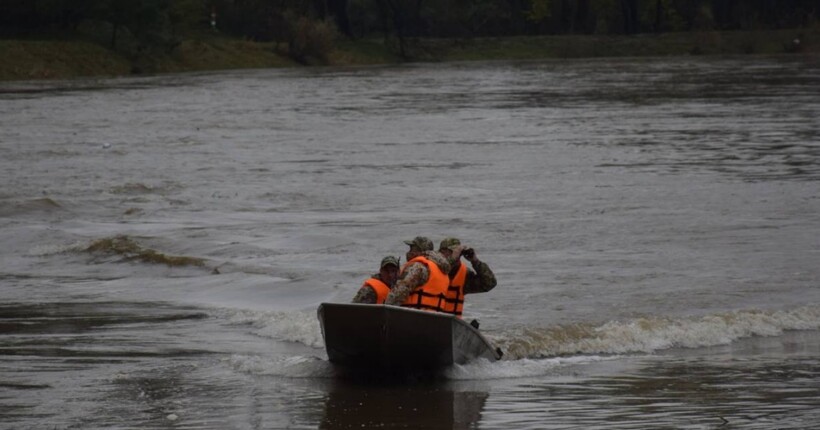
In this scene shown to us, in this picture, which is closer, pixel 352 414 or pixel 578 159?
pixel 352 414

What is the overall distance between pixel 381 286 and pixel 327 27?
3205 inches

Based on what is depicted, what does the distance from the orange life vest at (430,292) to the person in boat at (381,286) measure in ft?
0.82

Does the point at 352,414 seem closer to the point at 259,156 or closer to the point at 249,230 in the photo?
the point at 249,230

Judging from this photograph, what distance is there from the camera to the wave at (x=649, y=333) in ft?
49.0

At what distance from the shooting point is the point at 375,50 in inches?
3922

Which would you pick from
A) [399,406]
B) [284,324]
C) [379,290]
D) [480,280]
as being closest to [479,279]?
[480,280]

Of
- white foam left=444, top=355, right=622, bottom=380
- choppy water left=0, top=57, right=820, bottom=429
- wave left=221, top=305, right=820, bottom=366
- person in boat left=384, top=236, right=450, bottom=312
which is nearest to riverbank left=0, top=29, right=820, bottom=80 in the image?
choppy water left=0, top=57, right=820, bottom=429

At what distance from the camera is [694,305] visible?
1750cm

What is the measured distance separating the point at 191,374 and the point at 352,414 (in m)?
2.19

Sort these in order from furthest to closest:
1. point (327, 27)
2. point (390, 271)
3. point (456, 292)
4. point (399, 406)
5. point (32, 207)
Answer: point (327, 27), point (32, 207), point (456, 292), point (390, 271), point (399, 406)

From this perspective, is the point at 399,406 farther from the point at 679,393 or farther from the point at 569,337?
the point at 569,337

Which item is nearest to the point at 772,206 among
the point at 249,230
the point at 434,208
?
the point at 434,208

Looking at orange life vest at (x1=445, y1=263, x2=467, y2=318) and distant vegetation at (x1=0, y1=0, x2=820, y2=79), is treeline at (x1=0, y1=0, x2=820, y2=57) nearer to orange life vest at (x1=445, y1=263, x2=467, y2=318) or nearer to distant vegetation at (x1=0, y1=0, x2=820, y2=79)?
distant vegetation at (x1=0, y1=0, x2=820, y2=79)

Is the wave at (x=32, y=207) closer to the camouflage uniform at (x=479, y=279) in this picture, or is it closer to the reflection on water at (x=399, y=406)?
the camouflage uniform at (x=479, y=279)
